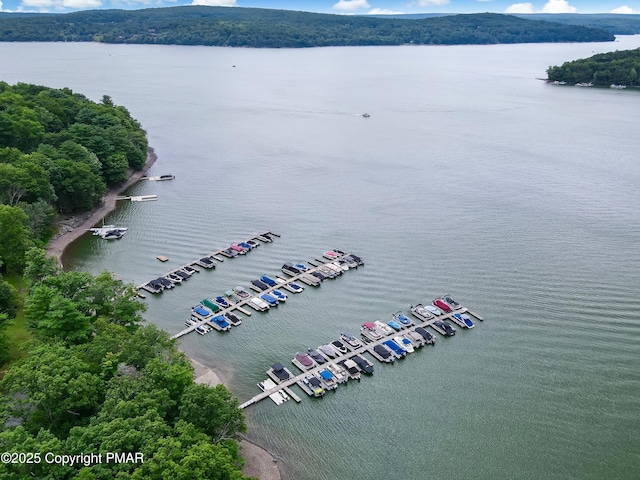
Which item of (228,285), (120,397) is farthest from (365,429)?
(228,285)

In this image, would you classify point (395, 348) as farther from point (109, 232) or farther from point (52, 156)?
point (52, 156)

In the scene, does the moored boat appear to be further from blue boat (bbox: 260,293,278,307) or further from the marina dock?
the marina dock

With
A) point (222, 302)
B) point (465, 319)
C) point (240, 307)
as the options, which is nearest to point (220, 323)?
point (240, 307)

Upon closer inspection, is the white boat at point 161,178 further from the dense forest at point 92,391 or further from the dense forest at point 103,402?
the dense forest at point 103,402

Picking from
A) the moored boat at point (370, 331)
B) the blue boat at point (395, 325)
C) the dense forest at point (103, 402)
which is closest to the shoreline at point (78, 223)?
the dense forest at point (103, 402)

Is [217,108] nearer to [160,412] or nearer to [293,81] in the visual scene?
[293,81]
